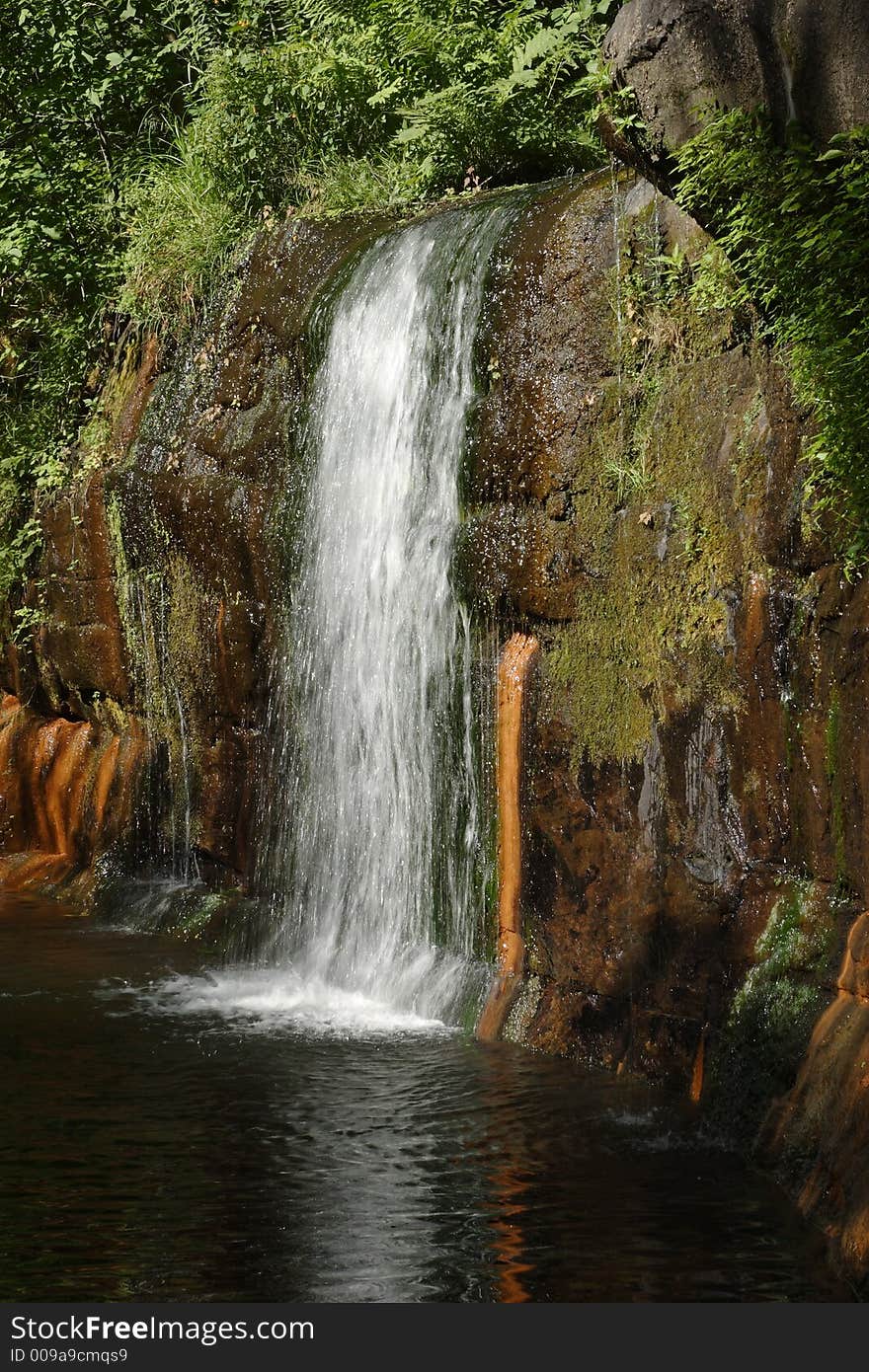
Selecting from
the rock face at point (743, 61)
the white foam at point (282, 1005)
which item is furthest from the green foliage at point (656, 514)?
the white foam at point (282, 1005)

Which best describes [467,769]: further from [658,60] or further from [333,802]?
[658,60]

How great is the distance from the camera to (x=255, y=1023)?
23.8 feet

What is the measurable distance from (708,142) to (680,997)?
336 centimetres

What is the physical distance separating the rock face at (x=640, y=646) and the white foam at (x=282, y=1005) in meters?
0.66

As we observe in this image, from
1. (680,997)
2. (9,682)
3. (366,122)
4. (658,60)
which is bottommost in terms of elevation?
(680,997)

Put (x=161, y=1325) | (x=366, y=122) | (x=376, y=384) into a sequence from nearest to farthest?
(x=161, y=1325) < (x=376, y=384) < (x=366, y=122)

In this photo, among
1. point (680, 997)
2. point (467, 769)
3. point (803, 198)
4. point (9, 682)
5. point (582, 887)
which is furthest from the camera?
point (9, 682)

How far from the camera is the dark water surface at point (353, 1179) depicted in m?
4.57

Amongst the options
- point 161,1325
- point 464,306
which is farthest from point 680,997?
point 464,306

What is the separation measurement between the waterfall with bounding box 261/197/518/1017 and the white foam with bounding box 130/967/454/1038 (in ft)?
0.39

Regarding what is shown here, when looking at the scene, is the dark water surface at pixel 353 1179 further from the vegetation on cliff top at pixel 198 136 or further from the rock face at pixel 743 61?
the vegetation on cliff top at pixel 198 136

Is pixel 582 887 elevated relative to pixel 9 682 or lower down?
lower down

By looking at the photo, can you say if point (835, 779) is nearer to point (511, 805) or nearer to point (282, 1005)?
point (511, 805)

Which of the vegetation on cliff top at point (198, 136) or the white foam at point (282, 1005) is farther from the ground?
the vegetation on cliff top at point (198, 136)
